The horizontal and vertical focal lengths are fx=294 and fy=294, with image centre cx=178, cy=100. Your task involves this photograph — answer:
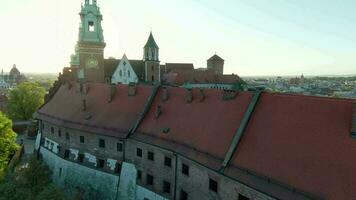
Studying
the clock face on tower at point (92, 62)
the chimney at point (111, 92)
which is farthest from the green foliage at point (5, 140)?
the clock face on tower at point (92, 62)

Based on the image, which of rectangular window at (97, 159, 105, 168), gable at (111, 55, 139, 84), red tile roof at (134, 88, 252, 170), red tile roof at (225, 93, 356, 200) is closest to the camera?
red tile roof at (225, 93, 356, 200)

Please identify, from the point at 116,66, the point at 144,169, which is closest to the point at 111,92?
the point at 144,169

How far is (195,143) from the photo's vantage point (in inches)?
933

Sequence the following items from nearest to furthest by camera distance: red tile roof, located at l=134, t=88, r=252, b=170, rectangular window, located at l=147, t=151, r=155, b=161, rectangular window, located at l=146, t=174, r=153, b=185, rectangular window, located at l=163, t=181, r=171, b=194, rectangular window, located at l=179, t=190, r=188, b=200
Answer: red tile roof, located at l=134, t=88, r=252, b=170 → rectangular window, located at l=179, t=190, r=188, b=200 → rectangular window, located at l=163, t=181, r=171, b=194 → rectangular window, located at l=147, t=151, r=155, b=161 → rectangular window, located at l=146, t=174, r=153, b=185

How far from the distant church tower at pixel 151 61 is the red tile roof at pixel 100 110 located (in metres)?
41.2

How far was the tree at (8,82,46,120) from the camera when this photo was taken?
215 ft

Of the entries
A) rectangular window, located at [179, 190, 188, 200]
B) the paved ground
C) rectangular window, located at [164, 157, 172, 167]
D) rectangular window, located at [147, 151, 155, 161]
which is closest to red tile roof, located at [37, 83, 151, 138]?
rectangular window, located at [147, 151, 155, 161]

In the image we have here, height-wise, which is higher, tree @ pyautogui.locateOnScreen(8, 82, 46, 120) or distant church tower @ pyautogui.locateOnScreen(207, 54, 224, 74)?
distant church tower @ pyautogui.locateOnScreen(207, 54, 224, 74)

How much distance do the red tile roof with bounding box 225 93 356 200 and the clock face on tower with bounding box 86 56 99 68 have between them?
47282 millimetres

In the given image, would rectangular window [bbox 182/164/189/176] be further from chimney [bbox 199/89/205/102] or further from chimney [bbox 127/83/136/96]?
chimney [bbox 127/83/136/96]

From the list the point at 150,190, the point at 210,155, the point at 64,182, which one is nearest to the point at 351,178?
the point at 210,155

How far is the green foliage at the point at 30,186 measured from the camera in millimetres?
23297

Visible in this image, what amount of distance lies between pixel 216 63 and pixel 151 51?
46.1m

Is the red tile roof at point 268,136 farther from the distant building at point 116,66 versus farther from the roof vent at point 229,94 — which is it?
the distant building at point 116,66
